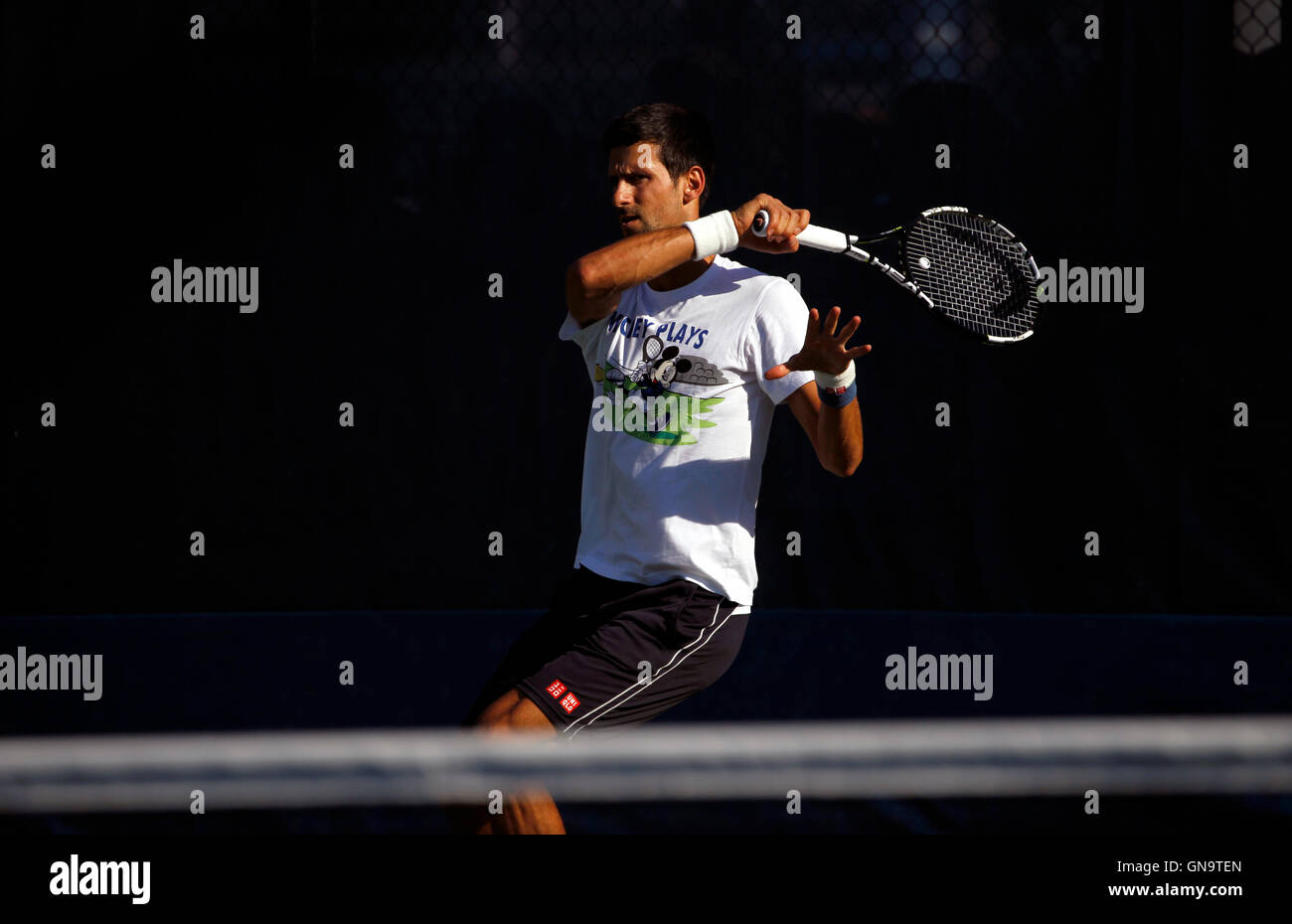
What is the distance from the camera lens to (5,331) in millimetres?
4215

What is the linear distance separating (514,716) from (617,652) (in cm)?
→ 24

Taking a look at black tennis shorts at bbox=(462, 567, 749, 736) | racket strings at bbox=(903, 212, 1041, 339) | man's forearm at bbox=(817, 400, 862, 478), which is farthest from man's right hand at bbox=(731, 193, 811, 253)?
black tennis shorts at bbox=(462, 567, 749, 736)

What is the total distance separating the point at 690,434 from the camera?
2.76m

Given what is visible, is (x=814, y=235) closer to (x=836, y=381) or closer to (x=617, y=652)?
(x=836, y=381)

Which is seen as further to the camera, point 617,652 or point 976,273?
point 976,273

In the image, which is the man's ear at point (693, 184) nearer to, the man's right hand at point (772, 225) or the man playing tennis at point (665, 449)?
the man playing tennis at point (665, 449)

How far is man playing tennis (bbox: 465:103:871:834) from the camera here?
2.64m

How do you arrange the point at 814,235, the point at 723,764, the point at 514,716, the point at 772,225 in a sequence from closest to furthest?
1. the point at 514,716
2. the point at 772,225
3. the point at 814,235
4. the point at 723,764

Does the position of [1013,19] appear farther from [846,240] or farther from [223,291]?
[223,291]

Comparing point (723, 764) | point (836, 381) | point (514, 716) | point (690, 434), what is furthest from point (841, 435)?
point (723, 764)

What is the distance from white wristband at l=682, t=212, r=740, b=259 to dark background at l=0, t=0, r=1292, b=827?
155 centimetres

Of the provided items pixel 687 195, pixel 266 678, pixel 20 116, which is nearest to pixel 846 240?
pixel 687 195

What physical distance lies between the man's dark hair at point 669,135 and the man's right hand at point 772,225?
29 cm

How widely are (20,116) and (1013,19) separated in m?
3.11
